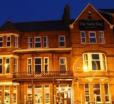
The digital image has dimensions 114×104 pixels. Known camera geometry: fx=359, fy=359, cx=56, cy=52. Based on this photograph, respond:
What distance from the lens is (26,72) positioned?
48.8 metres

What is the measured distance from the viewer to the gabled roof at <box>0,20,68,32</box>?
5081 centimetres

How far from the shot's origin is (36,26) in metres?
52.7

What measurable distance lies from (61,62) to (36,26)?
7.21 meters

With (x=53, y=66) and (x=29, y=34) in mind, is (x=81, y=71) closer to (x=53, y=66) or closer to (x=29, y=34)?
(x=53, y=66)

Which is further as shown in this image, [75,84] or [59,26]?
[59,26]

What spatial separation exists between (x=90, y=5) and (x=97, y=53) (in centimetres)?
675

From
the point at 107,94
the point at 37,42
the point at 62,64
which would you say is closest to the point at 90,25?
the point at 62,64

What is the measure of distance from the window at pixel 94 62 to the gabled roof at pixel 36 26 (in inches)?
239

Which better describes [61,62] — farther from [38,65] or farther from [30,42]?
[30,42]

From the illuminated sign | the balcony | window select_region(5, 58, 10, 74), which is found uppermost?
the illuminated sign

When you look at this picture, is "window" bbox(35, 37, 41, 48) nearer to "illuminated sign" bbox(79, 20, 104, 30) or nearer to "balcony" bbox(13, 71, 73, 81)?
"balcony" bbox(13, 71, 73, 81)

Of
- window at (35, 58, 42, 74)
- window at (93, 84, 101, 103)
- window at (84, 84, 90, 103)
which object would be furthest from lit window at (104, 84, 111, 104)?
window at (35, 58, 42, 74)

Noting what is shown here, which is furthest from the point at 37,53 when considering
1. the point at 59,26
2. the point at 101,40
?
the point at 101,40

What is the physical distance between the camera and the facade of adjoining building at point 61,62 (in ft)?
153
